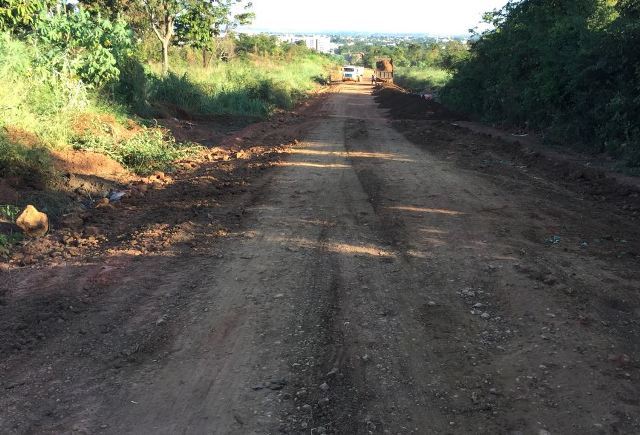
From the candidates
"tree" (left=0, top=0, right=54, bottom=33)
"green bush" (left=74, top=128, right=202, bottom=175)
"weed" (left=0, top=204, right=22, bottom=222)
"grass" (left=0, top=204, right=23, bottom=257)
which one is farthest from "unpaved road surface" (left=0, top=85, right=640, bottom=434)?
"tree" (left=0, top=0, right=54, bottom=33)

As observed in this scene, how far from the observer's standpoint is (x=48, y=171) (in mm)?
9133

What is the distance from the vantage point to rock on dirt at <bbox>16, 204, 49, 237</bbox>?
6.80 metres

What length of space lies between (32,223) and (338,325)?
14.7 ft

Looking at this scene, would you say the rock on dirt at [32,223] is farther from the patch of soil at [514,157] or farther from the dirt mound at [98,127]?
the patch of soil at [514,157]

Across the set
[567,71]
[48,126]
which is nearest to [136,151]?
[48,126]

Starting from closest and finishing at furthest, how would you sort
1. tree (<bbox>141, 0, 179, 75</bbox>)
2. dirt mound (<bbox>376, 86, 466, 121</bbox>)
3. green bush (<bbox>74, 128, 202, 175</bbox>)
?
green bush (<bbox>74, 128, 202, 175</bbox>), dirt mound (<bbox>376, 86, 466, 121</bbox>), tree (<bbox>141, 0, 179, 75</bbox>)

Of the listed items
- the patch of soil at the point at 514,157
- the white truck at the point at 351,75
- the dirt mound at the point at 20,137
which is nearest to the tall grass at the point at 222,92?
the patch of soil at the point at 514,157

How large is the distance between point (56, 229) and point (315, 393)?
5072 mm

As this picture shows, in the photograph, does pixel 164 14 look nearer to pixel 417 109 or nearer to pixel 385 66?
pixel 417 109

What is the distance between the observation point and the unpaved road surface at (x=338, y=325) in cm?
334

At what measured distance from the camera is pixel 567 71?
1422cm

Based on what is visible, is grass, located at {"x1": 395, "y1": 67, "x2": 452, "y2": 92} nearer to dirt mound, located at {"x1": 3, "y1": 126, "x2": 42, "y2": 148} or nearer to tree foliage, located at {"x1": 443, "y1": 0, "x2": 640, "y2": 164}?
tree foliage, located at {"x1": 443, "y1": 0, "x2": 640, "y2": 164}

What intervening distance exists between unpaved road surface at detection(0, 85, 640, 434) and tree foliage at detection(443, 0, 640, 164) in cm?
519

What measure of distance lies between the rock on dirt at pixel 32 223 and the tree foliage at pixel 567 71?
10497 mm
